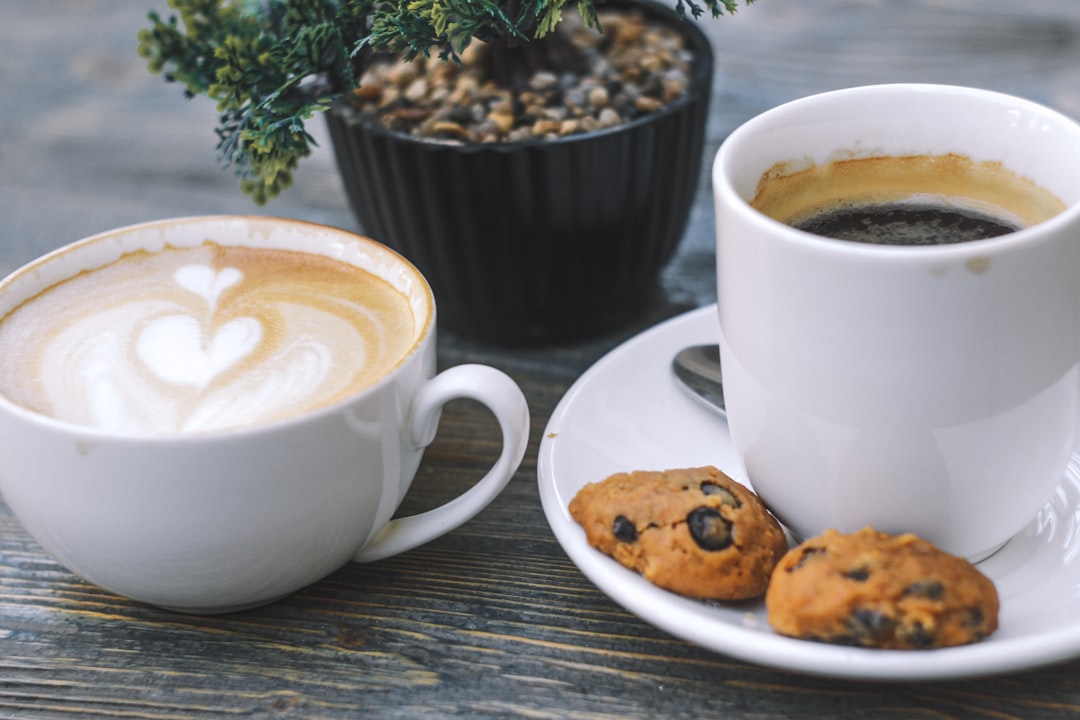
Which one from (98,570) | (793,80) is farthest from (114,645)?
(793,80)

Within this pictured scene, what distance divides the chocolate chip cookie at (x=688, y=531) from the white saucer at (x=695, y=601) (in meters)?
0.01

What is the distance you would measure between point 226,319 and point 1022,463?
65 cm

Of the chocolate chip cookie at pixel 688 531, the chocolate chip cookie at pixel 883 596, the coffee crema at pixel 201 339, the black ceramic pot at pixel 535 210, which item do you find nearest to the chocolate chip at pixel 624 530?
the chocolate chip cookie at pixel 688 531

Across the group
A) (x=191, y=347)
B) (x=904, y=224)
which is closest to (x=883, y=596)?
(x=904, y=224)

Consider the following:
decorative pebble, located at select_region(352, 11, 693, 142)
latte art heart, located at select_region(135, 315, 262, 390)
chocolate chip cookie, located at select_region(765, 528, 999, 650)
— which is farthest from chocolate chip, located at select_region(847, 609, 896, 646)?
decorative pebble, located at select_region(352, 11, 693, 142)

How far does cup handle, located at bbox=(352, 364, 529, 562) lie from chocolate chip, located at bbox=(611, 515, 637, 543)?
0.40ft

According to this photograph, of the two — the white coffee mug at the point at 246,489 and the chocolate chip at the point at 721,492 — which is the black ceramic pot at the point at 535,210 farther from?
the chocolate chip at the point at 721,492

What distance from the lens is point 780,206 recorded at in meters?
0.92

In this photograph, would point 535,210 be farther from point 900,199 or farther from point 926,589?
point 926,589

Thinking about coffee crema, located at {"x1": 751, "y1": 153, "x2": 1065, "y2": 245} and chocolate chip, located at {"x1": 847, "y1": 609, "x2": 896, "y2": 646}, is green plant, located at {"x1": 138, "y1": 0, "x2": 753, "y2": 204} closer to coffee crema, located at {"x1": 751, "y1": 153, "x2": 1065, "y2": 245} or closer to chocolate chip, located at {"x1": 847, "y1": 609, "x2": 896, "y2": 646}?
coffee crema, located at {"x1": 751, "y1": 153, "x2": 1065, "y2": 245}

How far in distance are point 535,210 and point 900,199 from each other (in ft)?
1.31

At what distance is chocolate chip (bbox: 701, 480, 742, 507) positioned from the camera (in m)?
0.83

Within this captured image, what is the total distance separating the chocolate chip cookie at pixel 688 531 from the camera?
2.59ft

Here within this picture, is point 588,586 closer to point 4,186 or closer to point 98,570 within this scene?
point 98,570
